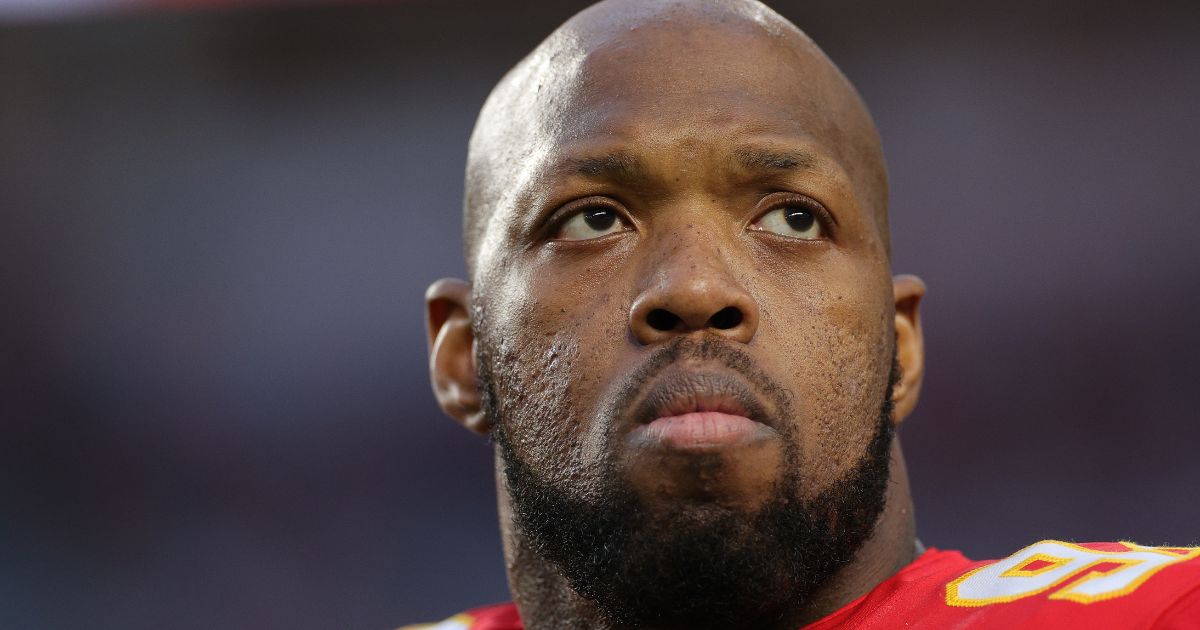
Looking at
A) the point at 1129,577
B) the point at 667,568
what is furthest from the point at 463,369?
the point at 1129,577

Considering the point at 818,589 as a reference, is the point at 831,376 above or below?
above

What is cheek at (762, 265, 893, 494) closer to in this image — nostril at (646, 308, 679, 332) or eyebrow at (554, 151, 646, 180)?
nostril at (646, 308, 679, 332)

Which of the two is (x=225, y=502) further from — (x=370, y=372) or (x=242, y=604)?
(x=370, y=372)

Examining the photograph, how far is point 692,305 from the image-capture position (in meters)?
1.89

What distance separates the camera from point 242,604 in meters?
5.16

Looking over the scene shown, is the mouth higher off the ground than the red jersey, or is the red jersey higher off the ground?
the mouth

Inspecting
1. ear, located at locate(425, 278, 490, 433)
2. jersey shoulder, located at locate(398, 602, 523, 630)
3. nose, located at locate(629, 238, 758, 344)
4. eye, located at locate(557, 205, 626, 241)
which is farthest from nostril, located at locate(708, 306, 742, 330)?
jersey shoulder, located at locate(398, 602, 523, 630)

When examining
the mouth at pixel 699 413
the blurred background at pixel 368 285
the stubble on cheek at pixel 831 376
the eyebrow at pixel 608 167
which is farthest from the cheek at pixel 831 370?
the blurred background at pixel 368 285

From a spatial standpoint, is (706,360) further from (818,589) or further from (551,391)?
(818,589)

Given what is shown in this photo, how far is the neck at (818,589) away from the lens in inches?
83.4

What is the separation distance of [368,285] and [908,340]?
339cm

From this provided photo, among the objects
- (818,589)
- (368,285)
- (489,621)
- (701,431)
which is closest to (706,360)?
(701,431)

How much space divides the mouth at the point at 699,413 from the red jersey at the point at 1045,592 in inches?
14.9

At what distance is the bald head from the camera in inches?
86.0
